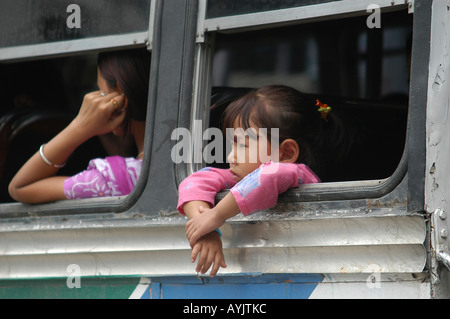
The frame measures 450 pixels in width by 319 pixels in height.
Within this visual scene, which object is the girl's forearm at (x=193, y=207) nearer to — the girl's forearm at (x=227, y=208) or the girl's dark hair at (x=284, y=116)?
the girl's forearm at (x=227, y=208)

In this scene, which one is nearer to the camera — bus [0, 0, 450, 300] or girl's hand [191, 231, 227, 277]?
bus [0, 0, 450, 300]

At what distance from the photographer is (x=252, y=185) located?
1834mm

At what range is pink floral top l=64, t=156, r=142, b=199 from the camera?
7.82 ft

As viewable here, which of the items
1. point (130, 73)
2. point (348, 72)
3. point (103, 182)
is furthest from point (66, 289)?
point (348, 72)

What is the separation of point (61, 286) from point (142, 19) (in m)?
0.87

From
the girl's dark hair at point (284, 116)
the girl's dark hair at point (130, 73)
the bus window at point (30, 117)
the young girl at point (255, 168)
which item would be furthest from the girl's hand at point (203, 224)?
the bus window at point (30, 117)

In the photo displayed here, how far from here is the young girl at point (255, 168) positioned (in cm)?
184

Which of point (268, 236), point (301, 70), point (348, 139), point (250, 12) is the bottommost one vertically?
point (268, 236)

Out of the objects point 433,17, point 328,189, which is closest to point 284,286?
point 328,189

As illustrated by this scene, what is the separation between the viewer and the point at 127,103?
2.54m

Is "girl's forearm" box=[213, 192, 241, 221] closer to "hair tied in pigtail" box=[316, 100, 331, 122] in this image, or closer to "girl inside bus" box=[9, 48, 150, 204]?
"hair tied in pigtail" box=[316, 100, 331, 122]

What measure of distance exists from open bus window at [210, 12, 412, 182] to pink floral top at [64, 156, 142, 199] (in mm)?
401

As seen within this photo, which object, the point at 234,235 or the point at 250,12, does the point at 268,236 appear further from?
the point at 250,12

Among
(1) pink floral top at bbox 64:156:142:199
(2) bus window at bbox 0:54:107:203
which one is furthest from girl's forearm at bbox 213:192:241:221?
(2) bus window at bbox 0:54:107:203
